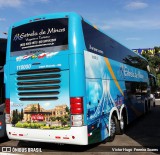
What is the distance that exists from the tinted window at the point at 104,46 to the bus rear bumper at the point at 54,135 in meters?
2.26

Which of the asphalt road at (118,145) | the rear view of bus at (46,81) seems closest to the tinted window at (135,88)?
the asphalt road at (118,145)

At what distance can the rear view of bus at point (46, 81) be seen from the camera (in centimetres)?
731

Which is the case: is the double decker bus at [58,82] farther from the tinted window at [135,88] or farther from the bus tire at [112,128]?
the tinted window at [135,88]

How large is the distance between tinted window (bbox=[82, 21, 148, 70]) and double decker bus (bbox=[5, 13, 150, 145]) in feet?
0.11

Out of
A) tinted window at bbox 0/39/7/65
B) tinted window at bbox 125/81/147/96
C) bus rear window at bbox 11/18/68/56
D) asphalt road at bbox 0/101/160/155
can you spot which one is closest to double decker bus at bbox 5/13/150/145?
bus rear window at bbox 11/18/68/56

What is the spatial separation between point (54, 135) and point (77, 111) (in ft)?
2.98

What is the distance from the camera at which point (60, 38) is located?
7645 millimetres

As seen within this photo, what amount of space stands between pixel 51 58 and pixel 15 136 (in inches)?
96.7

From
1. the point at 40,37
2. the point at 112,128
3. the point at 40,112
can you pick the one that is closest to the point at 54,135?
the point at 40,112

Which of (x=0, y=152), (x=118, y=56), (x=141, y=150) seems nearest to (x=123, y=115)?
(x=118, y=56)

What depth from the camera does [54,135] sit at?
24.5ft

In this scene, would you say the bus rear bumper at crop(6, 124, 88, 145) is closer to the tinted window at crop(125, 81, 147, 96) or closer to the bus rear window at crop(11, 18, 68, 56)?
the bus rear window at crop(11, 18, 68, 56)

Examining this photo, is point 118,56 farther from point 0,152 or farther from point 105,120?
point 0,152

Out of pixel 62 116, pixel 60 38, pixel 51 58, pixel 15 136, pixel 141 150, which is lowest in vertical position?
pixel 141 150
